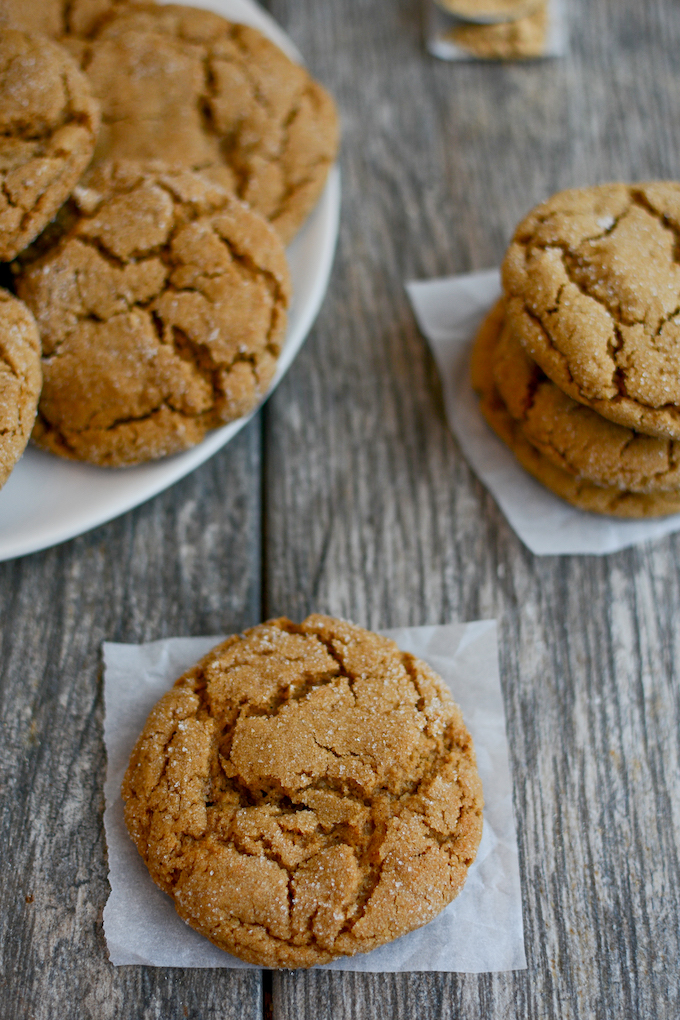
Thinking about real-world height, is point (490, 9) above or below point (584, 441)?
above

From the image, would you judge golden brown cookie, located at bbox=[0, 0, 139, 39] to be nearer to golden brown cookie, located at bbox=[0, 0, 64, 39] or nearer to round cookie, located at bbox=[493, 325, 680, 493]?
golden brown cookie, located at bbox=[0, 0, 64, 39]

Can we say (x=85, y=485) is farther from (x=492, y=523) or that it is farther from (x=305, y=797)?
(x=492, y=523)

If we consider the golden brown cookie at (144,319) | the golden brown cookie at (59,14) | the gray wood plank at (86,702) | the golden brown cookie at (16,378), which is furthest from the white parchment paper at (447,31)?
the golden brown cookie at (16,378)

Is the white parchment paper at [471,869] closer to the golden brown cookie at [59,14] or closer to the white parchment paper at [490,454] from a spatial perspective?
the white parchment paper at [490,454]

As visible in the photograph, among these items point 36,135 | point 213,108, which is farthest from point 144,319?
point 213,108

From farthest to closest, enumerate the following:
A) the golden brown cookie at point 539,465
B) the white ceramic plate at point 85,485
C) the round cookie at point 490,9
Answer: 1. the round cookie at point 490,9
2. the golden brown cookie at point 539,465
3. the white ceramic plate at point 85,485

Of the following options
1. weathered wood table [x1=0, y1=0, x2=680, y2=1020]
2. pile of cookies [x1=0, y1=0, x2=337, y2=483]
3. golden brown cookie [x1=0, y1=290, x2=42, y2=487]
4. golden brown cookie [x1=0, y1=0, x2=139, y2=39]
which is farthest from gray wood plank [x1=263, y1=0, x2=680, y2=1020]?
golden brown cookie [x1=0, y1=0, x2=139, y2=39]
